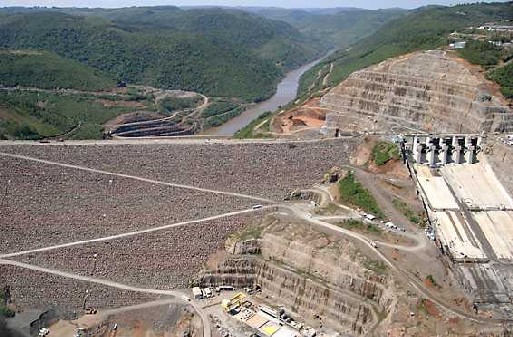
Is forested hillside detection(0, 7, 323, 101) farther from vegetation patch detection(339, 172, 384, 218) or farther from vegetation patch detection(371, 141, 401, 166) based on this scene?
vegetation patch detection(339, 172, 384, 218)

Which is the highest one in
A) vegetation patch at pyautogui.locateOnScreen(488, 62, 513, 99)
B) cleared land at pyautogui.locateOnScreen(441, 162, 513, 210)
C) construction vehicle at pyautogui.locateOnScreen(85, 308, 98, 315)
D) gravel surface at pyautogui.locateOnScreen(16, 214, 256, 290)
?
vegetation patch at pyautogui.locateOnScreen(488, 62, 513, 99)

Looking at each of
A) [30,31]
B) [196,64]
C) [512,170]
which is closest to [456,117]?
[512,170]

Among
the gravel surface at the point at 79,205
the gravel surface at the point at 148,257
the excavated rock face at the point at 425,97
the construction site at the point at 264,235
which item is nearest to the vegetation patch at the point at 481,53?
the excavated rock face at the point at 425,97

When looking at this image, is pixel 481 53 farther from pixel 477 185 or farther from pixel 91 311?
pixel 91 311

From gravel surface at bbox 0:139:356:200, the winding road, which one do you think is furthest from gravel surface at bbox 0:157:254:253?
gravel surface at bbox 0:139:356:200

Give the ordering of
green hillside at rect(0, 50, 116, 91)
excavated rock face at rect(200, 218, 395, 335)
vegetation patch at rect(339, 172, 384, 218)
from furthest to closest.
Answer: green hillside at rect(0, 50, 116, 91) < vegetation patch at rect(339, 172, 384, 218) < excavated rock face at rect(200, 218, 395, 335)
